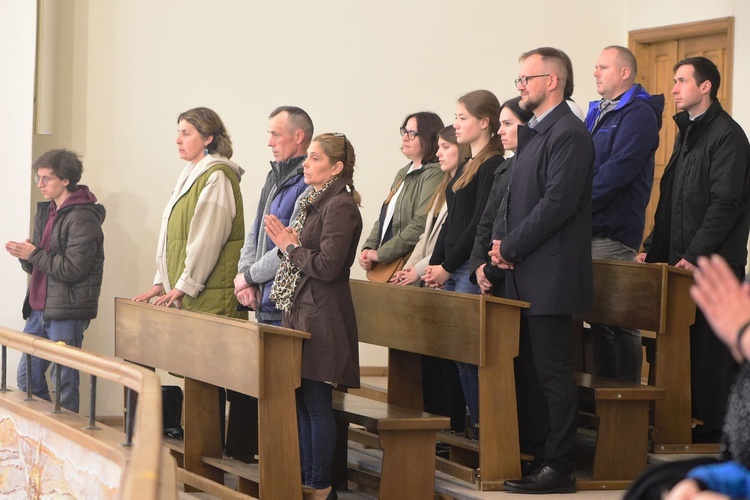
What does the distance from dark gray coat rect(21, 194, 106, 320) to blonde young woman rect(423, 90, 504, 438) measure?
2009 millimetres

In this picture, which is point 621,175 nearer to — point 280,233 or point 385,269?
point 385,269

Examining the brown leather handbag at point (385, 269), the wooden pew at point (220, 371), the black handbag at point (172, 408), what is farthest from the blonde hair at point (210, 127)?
the black handbag at point (172, 408)

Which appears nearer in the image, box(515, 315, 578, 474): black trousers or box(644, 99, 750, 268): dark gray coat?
box(515, 315, 578, 474): black trousers

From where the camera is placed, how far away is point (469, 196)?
4.58 m

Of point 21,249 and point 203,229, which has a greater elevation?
point 203,229

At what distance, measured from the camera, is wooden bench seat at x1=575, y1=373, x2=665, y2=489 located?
13.4 feet

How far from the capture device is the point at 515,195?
4090mm

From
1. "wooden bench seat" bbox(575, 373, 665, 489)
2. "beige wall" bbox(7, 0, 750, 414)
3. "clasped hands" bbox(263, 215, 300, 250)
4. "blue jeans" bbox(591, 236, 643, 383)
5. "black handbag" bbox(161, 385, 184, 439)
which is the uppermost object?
"beige wall" bbox(7, 0, 750, 414)

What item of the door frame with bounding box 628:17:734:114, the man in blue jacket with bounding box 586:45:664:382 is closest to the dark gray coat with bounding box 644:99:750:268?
the man in blue jacket with bounding box 586:45:664:382

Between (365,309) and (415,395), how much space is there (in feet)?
1.61

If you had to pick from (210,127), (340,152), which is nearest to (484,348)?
(340,152)

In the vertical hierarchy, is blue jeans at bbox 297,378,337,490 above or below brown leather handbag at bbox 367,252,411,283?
below

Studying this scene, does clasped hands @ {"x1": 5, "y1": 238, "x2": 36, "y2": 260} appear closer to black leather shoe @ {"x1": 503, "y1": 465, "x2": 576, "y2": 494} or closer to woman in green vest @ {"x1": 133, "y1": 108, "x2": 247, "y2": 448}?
woman in green vest @ {"x1": 133, "y1": 108, "x2": 247, "y2": 448}

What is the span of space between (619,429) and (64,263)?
305 cm
